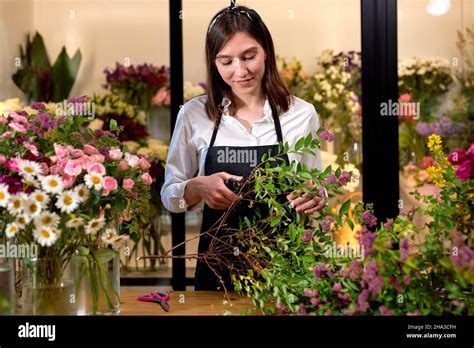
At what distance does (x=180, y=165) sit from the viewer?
104 inches

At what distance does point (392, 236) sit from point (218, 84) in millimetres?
1063

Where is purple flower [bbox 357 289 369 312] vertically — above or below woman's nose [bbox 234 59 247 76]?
below

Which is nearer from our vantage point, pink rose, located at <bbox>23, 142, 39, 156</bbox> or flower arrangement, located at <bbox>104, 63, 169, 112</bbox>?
pink rose, located at <bbox>23, 142, 39, 156</bbox>

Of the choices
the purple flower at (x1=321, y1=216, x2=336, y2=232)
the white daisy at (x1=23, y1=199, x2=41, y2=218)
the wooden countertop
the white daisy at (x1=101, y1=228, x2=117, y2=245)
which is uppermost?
the white daisy at (x1=23, y1=199, x2=41, y2=218)

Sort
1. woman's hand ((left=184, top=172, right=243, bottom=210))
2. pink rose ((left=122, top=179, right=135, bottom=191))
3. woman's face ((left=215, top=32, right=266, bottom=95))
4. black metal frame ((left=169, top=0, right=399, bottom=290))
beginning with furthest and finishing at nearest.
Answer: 1. black metal frame ((left=169, top=0, right=399, bottom=290))
2. woman's face ((left=215, top=32, right=266, bottom=95))
3. woman's hand ((left=184, top=172, right=243, bottom=210))
4. pink rose ((left=122, top=179, right=135, bottom=191))

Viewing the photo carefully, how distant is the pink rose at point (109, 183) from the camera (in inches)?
66.4

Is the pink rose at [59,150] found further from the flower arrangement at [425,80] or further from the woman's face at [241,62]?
the flower arrangement at [425,80]

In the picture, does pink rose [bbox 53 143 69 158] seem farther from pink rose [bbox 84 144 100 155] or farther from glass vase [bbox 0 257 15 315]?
glass vase [bbox 0 257 15 315]

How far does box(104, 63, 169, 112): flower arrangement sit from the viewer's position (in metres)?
3.89

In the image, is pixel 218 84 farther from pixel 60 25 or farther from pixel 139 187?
pixel 60 25

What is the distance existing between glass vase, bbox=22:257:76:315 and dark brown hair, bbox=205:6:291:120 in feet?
3.26

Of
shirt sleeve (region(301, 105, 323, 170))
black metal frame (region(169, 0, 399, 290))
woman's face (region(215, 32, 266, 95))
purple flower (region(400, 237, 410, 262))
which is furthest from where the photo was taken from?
black metal frame (region(169, 0, 399, 290))

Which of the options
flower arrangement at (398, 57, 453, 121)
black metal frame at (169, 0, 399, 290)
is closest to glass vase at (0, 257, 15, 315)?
black metal frame at (169, 0, 399, 290)

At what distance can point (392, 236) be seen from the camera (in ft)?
5.50
